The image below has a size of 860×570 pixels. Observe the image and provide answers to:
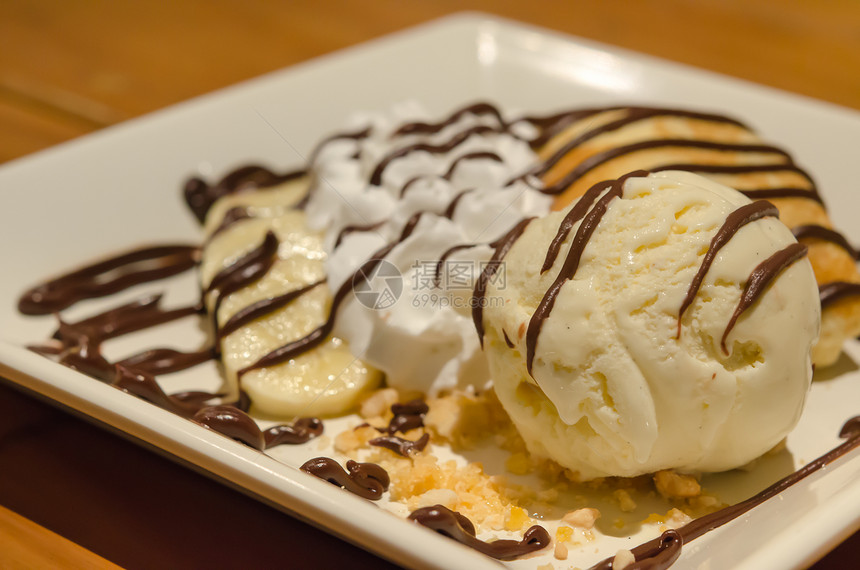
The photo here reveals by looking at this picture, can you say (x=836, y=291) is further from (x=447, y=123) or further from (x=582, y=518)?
(x=447, y=123)

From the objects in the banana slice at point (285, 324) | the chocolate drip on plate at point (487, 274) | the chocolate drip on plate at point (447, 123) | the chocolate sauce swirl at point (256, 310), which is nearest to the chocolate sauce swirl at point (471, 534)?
the chocolate drip on plate at point (487, 274)

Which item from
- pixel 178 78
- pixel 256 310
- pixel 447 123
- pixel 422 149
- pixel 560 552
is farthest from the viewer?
pixel 178 78

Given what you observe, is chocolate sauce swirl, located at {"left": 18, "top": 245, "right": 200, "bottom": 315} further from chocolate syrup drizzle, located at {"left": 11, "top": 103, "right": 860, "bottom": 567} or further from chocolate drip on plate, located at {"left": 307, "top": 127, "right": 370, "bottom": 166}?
chocolate drip on plate, located at {"left": 307, "top": 127, "right": 370, "bottom": 166}

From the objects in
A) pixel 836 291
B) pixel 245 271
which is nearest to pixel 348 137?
pixel 245 271

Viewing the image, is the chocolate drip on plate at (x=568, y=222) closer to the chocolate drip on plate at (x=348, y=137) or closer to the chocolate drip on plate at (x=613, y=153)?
the chocolate drip on plate at (x=613, y=153)

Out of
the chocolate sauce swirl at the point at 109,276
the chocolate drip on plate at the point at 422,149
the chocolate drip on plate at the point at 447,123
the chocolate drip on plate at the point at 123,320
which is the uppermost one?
the chocolate drip on plate at the point at 447,123

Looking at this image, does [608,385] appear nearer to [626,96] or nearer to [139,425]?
[139,425]

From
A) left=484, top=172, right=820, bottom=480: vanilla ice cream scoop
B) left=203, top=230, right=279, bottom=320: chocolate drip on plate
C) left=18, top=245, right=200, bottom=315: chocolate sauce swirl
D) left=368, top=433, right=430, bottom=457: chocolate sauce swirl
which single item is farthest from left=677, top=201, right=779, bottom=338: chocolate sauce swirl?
left=18, top=245, right=200, bottom=315: chocolate sauce swirl
